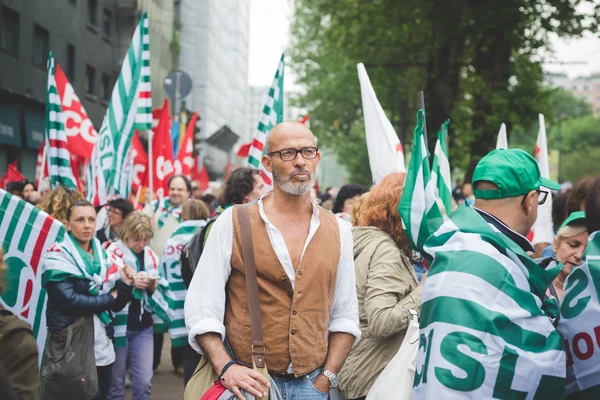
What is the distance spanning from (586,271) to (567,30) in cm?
1608

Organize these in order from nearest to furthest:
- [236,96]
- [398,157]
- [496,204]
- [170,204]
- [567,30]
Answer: [496,204] < [398,157] < [170,204] < [567,30] < [236,96]

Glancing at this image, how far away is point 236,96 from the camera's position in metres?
83.6

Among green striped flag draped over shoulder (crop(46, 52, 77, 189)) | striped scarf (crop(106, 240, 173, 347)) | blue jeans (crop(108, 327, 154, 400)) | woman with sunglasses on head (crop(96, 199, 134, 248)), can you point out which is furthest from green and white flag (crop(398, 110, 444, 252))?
green striped flag draped over shoulder (crop(46, 52, 77, 189))

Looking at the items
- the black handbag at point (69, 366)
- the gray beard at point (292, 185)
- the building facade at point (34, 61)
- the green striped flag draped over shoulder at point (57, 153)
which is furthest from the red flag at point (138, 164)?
the gray beard at point (292, 185)

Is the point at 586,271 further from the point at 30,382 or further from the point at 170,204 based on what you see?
the point at 170,204

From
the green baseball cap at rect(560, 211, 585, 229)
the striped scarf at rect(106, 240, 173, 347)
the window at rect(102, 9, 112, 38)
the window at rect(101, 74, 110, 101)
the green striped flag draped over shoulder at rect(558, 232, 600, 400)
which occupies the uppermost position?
the window at rect(102, 9, 112, 38)

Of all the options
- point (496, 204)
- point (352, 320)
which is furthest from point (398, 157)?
point (496, 204)

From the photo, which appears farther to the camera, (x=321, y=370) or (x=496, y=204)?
(x=321, y=370)

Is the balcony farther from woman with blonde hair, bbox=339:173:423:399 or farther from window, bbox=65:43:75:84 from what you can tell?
woman with blonde hair, bbox=339:173:423:399

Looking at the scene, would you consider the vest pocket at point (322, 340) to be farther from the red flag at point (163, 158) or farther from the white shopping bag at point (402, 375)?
the red flag at point (163, 158)

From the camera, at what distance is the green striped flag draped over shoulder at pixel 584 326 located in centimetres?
276

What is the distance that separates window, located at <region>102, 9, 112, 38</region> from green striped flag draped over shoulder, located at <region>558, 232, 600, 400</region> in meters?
31.2

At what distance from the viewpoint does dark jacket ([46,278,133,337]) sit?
5.46 metres

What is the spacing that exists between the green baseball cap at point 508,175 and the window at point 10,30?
20.0 meters
